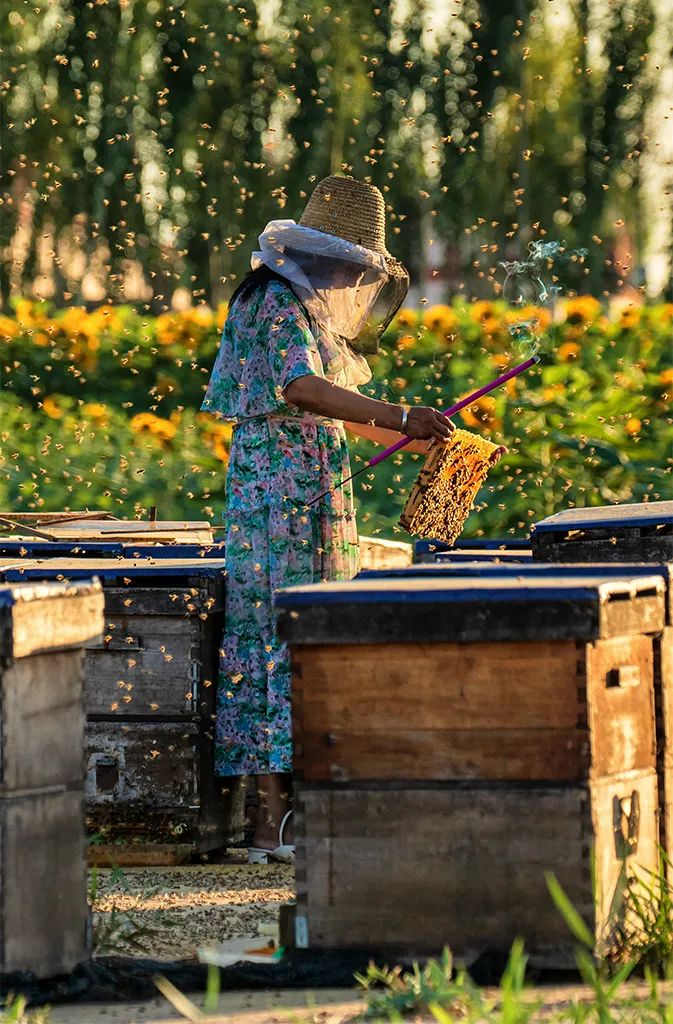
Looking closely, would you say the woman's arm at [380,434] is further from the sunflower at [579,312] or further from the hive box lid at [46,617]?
the sunflower at [579,312]

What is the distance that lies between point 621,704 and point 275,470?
5.82ft

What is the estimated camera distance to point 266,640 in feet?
17.9

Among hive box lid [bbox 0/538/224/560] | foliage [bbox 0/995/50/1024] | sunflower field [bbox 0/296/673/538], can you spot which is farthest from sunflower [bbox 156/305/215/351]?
foliage [bbox 0/995/50/1024]

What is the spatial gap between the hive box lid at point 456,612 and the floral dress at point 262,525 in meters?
1.55

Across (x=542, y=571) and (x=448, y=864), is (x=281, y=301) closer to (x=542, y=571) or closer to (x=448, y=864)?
(x=542, y=571)

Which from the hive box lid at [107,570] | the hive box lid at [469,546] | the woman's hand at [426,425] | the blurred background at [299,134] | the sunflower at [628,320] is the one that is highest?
the blurred background at [299,134]

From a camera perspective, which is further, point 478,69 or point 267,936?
point 478,69

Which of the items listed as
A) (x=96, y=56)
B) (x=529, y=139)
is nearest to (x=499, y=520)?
(x=96, y=56)

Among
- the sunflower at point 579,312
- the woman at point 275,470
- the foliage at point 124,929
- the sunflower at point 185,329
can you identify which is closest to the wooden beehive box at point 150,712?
the woman at point 275,470

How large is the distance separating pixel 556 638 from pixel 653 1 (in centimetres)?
1624

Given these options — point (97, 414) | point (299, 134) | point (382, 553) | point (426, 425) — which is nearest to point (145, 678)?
point (426, 425)

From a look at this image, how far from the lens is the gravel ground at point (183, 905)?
167 inches

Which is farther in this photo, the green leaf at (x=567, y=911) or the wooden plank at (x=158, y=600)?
the wooden plank at (x=158, y=600)

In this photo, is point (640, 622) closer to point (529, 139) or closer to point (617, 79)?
point (617, 79)
